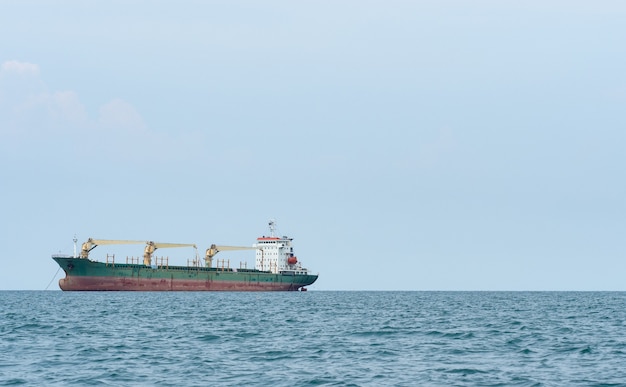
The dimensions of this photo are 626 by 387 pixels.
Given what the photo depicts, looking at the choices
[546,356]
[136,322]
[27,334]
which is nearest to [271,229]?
[136,322]

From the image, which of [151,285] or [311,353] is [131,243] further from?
[311,353]

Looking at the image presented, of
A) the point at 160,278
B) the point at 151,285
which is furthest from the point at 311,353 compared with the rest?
the point at 160,278

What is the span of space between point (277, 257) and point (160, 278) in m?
27.7

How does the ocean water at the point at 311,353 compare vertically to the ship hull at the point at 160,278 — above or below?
below

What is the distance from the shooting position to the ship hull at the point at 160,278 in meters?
121

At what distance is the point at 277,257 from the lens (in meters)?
150

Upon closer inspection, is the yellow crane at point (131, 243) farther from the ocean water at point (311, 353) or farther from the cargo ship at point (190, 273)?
the ocean water at point (311, 353)

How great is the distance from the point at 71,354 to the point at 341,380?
12.9 metres

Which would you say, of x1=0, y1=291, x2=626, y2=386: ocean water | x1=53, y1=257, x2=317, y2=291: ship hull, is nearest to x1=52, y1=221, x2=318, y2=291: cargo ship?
x1=53, y1=257, x2=317, y2=291: ship hull

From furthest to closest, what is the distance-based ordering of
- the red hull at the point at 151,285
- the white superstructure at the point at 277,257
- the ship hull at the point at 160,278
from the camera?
the white superstructure at the point at 277,257 → the red hull at the point at 151,285 → the ship hull at the point at 160,278

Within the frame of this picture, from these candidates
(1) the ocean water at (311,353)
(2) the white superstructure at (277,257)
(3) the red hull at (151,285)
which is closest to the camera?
(1) the ocean water at (311,353)

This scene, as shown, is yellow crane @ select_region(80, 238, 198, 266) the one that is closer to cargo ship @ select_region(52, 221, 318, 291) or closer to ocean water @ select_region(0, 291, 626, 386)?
cargo ship @ select_region(52, 221, 318, 291)

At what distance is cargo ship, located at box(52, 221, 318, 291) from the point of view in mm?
122000

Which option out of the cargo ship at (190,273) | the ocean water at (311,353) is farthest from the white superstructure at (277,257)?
the ocean water at (311,353)
